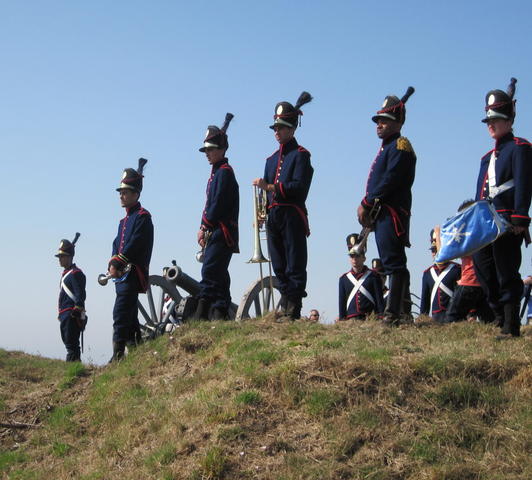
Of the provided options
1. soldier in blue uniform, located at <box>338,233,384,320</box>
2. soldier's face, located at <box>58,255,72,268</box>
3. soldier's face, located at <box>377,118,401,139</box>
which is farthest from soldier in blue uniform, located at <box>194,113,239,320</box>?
soldier's face, located at <box>58,255,72,268</box>

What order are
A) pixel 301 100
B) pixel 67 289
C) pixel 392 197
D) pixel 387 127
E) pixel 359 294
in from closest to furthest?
1. pixel 392 197
2. pixel 387 127
3. pixel 301 100
4. pixel 359 294
5. pixel 67 289

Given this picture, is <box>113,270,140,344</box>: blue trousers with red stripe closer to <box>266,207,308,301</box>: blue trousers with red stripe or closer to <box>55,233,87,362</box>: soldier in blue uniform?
<box>266,207,308,301</box>: blue trousers with red stripe

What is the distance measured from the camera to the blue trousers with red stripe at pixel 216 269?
10383mm

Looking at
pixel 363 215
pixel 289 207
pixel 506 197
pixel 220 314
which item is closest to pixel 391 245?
pixel 363 215

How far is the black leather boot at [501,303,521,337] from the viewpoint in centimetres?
851

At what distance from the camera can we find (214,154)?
1065 centimetres

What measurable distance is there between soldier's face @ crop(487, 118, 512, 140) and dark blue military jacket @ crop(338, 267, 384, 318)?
13.1 feet

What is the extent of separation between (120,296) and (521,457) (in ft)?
17.9

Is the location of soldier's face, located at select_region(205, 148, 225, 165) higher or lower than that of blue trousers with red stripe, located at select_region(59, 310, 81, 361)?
higher

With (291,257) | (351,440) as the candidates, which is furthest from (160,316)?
(351,440)

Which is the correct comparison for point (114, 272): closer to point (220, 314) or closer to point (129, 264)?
point (129, 264)

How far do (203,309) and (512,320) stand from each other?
3.64 metres

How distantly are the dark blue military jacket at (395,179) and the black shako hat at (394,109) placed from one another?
18 centimetres

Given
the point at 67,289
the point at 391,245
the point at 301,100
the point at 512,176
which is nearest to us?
the point at 512,176
